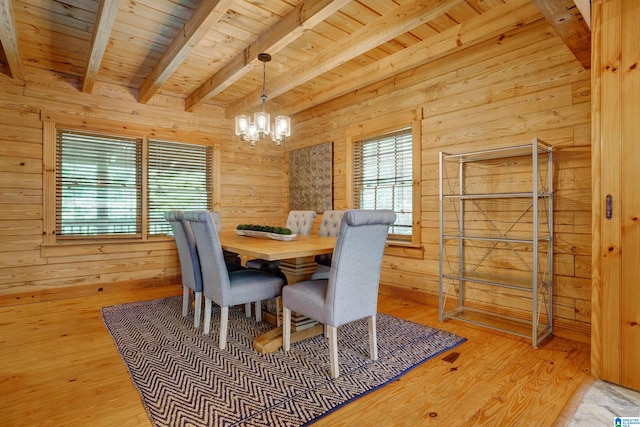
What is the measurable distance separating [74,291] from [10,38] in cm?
262

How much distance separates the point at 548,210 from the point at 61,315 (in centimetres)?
443

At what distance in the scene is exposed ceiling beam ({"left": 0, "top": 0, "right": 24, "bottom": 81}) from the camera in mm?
2367

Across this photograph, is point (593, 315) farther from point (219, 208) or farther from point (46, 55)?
point (46, 55)

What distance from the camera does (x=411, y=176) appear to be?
3.82 m

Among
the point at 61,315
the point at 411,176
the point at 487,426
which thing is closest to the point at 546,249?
the point at 411,176

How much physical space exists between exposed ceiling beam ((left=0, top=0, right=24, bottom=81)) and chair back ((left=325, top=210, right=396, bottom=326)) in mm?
2722

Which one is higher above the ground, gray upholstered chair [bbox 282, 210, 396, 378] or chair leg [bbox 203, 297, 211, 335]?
gray upholstered chair [bbox 282, 210, 396, 378]

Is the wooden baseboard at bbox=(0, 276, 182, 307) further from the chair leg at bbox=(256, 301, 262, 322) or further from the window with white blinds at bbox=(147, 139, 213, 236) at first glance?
the chair leg at bbox=(256, 301, 262, 322)

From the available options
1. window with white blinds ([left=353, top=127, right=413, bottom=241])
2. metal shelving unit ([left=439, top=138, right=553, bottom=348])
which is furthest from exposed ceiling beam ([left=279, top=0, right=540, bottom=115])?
metal shelving unit ([left=439, top=138, right=553, bottom=348])

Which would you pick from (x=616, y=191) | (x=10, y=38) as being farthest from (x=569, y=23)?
(x=10, y=38)

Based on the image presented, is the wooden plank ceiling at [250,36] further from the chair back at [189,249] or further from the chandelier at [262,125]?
the chair back at [189,249]

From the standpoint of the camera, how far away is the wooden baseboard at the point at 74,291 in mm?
3664

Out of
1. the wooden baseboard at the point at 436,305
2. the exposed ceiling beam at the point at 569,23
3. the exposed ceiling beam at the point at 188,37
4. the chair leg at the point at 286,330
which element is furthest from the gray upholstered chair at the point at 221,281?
the exposed ceiling beam at the point at 569,23

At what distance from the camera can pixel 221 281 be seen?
242cm
